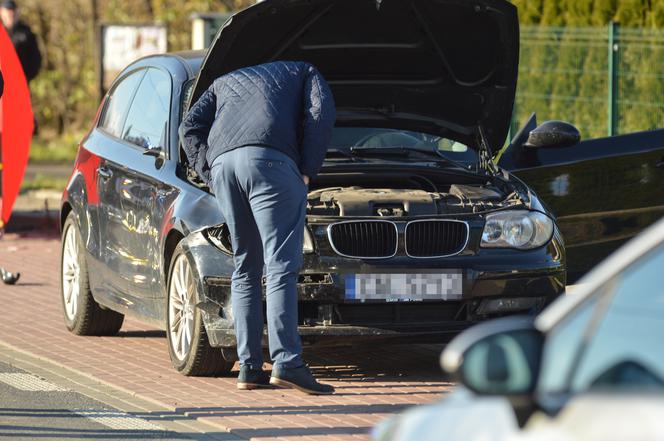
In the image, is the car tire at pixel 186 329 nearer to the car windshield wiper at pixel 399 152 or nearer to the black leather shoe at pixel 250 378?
the black leather shoe at pixel 250 378

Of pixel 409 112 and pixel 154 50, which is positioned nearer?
pixel 409 112

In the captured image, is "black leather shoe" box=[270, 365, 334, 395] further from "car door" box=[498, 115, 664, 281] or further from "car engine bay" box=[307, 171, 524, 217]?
"car door" box=[498, 115, 664, 281]

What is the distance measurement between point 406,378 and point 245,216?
1.29 metres

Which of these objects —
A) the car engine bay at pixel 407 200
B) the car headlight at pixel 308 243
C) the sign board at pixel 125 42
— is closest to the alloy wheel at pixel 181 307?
the car headlight at pixel 308 243

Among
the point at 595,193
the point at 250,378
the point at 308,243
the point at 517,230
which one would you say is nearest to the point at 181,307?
the point at 250,378

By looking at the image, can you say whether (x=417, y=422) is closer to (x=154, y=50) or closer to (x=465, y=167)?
(x=465, y=167)

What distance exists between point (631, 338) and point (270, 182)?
431 centimetres

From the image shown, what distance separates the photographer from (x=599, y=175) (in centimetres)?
944

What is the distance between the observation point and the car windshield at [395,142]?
358 inches

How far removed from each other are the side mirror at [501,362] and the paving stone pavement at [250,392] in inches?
137

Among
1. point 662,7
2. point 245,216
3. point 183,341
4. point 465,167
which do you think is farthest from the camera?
point 662,7

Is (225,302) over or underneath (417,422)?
underneath

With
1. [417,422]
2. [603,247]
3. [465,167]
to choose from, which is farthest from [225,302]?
[417,422]

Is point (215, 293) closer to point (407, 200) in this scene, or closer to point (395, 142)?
point (407, 200)
